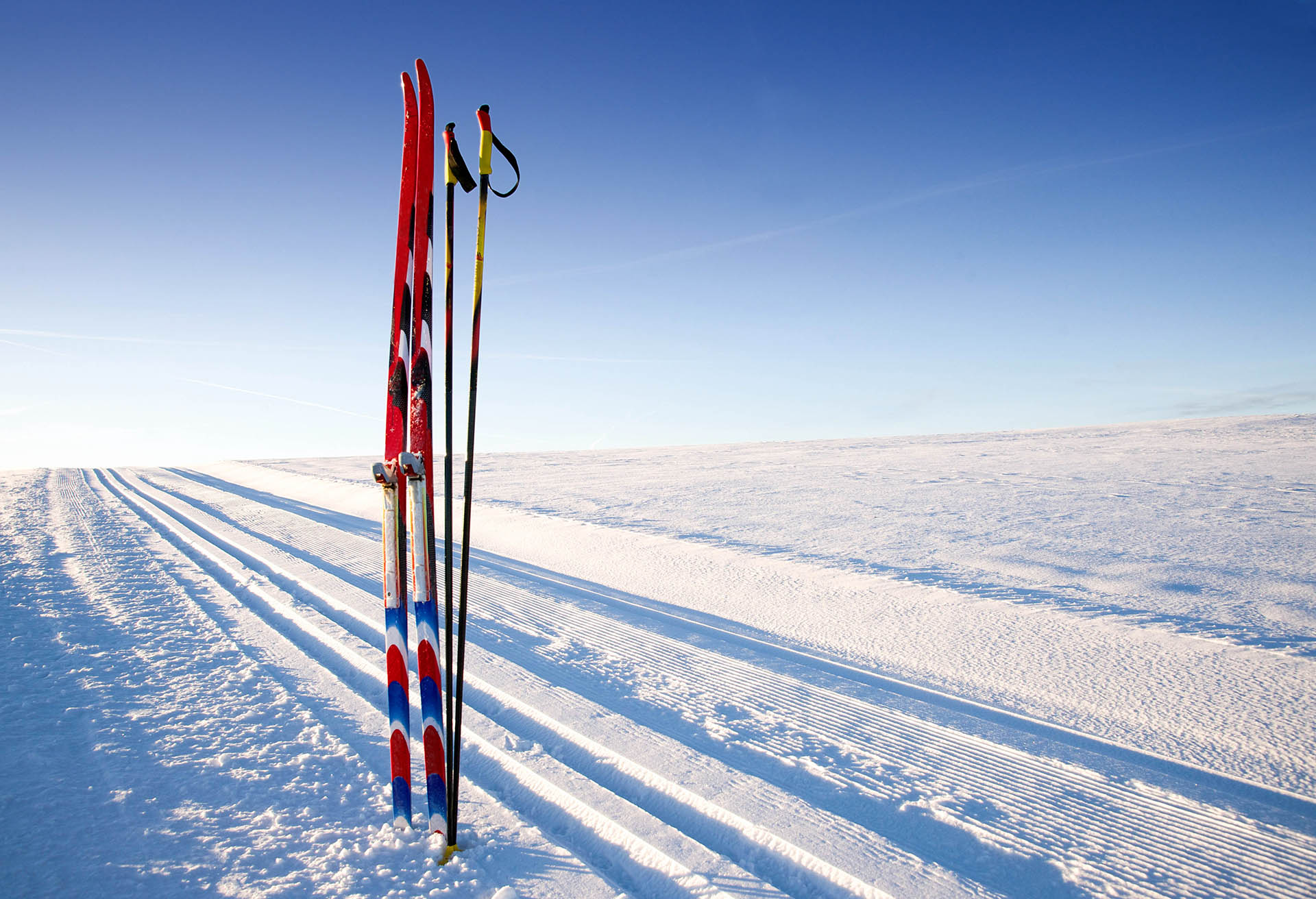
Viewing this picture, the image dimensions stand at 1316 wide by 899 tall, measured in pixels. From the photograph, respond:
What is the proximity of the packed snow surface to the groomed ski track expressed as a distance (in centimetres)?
1

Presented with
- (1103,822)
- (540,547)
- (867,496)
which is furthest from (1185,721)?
(867,496)

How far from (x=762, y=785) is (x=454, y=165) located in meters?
2.50

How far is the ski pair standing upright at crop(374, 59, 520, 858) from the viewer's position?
1941 mm

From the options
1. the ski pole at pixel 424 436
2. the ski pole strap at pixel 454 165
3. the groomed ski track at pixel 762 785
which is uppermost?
the ski pole strap at pixel 454 165

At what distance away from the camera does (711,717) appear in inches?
117

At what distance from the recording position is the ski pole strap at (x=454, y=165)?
6.35ft

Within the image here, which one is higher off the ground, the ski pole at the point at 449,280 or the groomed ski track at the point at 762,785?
the ski pole at the point at 449,280

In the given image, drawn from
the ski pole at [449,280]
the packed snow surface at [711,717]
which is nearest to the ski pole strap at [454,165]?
the ski pole at [449,280]

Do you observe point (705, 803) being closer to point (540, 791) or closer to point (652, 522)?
point (540, 791)

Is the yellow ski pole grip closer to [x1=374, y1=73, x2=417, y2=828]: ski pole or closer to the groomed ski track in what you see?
[x1=374, y1=73, x2=417, y2=828]: ski pole

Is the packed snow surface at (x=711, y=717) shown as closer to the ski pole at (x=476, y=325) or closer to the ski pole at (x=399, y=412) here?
the ski pole at (x=476, y=325)

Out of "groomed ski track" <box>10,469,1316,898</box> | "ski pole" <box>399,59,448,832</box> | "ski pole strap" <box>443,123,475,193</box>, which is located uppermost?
"ski pole strap" <box>443,123,475,193</box>

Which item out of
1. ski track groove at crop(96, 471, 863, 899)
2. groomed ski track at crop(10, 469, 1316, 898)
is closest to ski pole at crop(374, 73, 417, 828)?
ski track groove at crop(96, 471, 863, 899)

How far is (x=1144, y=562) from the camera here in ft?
17.6
